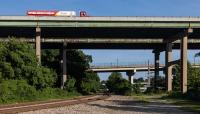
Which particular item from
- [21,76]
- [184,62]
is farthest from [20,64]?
[184,62]

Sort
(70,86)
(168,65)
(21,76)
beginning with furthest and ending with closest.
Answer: (168,65) → (70,86) → (21,76)

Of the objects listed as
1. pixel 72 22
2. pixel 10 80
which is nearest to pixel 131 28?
pixel 72 22

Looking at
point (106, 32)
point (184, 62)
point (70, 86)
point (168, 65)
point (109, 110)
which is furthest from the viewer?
point (168, 65)

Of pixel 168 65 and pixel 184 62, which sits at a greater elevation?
pixel 184 62

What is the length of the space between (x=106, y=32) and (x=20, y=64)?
Result: 109ft

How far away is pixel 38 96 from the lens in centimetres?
6081

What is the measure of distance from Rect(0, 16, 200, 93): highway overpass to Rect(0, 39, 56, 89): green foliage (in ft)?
59.0

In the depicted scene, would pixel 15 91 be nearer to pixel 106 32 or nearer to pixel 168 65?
pixel 106 32

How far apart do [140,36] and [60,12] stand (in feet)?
62.6

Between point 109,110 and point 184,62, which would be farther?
point 184,62

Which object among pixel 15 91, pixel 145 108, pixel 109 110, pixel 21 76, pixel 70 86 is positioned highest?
pixel 21 76

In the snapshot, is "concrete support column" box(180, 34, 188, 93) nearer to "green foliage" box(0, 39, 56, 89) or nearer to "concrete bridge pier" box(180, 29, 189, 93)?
"concrete bridge pier" box(180, 29, 189, 93)

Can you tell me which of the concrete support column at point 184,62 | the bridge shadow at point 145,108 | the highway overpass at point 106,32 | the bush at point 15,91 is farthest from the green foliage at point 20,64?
the concrete support column at point 184,62

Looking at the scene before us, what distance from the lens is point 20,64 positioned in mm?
64312
